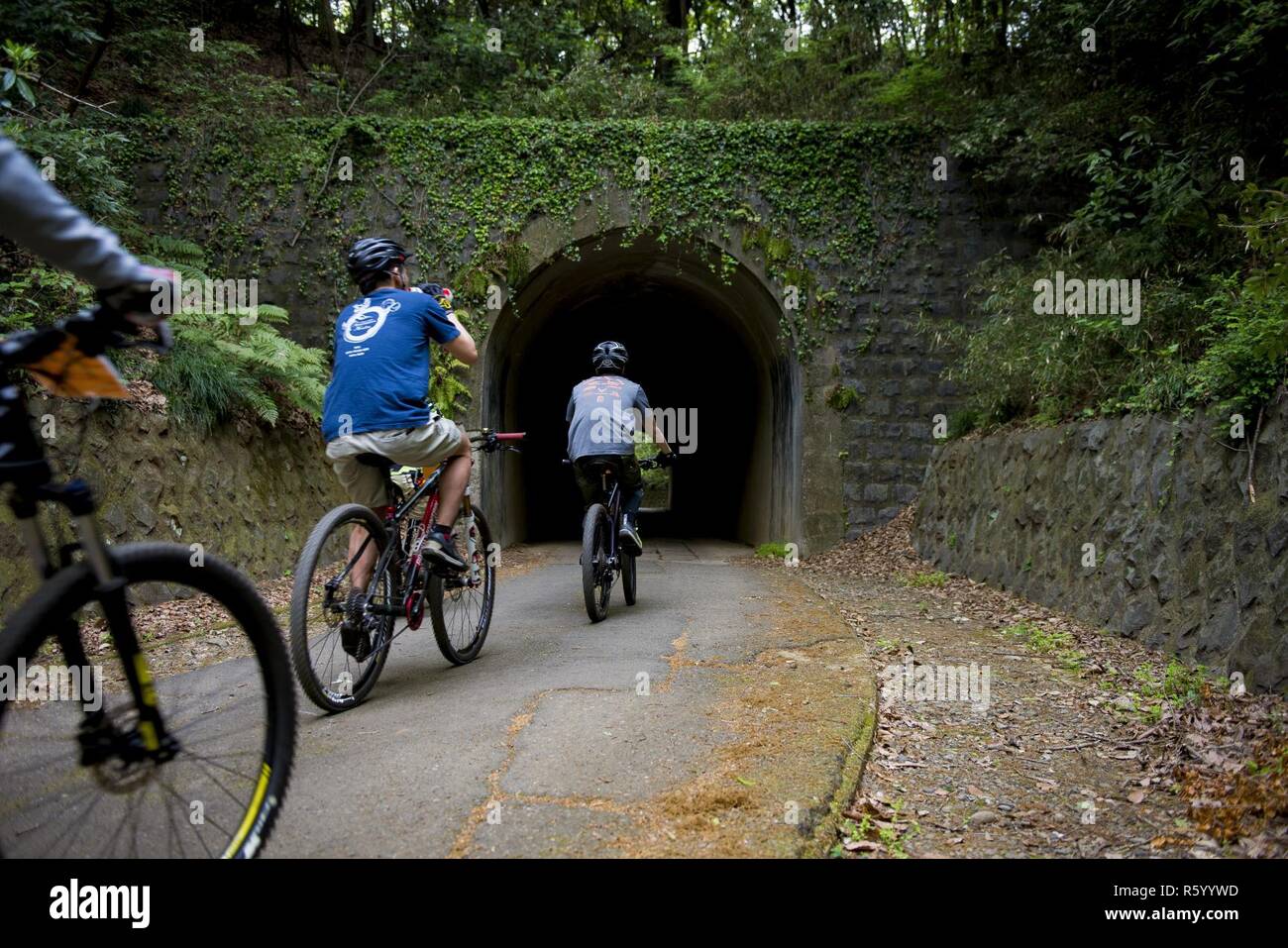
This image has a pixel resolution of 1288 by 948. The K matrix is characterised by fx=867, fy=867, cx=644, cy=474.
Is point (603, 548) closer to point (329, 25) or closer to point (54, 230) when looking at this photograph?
point (54, 230)

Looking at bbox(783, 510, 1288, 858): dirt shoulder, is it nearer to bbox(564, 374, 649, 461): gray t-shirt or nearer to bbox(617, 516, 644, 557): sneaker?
bbox(617, 516, 644, 557): sneaker

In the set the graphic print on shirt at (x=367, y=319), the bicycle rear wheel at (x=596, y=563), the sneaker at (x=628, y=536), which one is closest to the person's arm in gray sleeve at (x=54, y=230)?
the graphic print on shirt at (x=367, y=319)

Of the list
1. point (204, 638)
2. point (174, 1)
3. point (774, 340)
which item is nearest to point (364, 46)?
point (174, 1)

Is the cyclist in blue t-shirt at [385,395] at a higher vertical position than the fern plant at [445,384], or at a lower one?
lower

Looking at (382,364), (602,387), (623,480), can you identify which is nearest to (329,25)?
(602,387)

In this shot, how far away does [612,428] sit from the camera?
5.97 m

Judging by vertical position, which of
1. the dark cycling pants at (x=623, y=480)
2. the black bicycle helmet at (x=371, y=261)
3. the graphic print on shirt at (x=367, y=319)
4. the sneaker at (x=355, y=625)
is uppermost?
the black bicycle helmet at (x=371, y=261)

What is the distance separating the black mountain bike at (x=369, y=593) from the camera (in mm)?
3225

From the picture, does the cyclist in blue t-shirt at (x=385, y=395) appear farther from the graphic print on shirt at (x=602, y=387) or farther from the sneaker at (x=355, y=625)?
the graphic print on shirt at (x=602, y=387)

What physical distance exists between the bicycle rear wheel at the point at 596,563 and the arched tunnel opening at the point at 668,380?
5720 mm

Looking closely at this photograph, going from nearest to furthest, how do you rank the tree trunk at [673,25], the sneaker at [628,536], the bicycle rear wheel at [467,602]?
the bicycle rear wheel at [467,602] < the sneaker at [628,536] < the tree trunk at [673,25]

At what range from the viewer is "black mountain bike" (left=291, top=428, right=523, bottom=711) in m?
3.22
